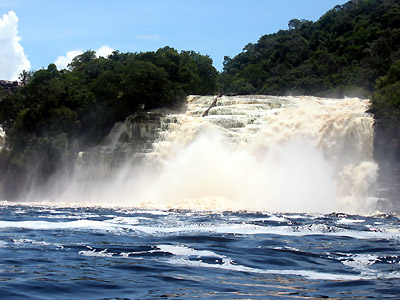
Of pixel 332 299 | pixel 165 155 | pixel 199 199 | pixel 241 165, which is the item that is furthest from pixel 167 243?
pixel 165 155

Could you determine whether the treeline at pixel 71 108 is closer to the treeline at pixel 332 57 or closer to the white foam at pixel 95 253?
the treeline at pixel 332 57

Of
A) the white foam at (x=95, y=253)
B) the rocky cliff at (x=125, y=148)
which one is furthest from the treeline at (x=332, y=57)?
the white foam at (x=95, y=253)

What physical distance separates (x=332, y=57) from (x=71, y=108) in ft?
117

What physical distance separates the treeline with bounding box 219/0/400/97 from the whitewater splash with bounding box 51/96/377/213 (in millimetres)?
19426

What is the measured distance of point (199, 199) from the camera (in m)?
33.1

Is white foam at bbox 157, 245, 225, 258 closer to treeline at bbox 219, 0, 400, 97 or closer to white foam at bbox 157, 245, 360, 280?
white foam at bbox 157, 245, 360, 280

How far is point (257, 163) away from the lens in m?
35.8

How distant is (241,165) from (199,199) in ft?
13.9

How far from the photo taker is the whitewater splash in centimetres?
3228

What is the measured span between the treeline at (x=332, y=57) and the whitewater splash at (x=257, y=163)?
765 inches

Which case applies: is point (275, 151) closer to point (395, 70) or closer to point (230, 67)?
point (395, 70)

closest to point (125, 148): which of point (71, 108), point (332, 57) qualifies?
point (71, 108)

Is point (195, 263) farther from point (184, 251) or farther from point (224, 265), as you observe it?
point (184, 251)

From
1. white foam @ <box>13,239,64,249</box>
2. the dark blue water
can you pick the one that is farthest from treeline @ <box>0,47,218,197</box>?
white foam @ <box>13,239,64,249</box>
